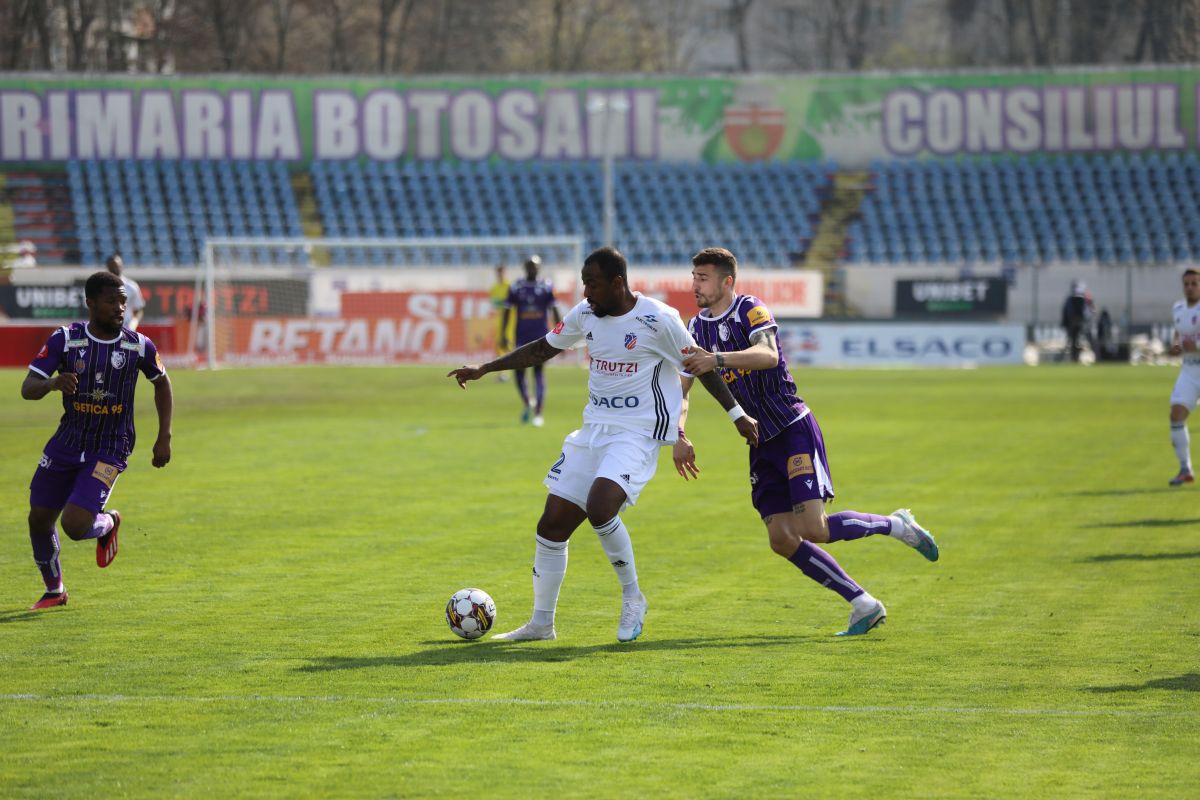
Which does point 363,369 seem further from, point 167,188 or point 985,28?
point 985,28

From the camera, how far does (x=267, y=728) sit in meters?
6.93

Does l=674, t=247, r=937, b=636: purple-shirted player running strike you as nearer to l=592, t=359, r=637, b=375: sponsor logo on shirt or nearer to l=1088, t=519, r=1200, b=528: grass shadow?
l=592, t=359, r=637, b=375: sponsor logo on shirt

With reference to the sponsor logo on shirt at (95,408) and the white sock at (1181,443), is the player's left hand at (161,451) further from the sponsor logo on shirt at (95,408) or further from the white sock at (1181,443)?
the white sock at (1181,443)

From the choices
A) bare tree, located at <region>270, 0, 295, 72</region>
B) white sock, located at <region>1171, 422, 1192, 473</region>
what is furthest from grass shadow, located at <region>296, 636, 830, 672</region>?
bare tree, located at <region>270, 0, 295, 72</region>

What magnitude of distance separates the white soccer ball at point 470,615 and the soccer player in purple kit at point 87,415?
2219 millimetres

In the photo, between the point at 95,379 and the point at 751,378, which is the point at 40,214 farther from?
the point at 751,378

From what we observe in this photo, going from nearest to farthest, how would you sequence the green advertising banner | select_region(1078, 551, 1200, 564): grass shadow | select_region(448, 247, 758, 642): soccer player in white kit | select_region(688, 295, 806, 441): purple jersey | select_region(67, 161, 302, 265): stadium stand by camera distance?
select_region(448, 247, 758, 642): soccer player in white kit
select_region(688, 295, 806, 441): purple jersey
select_region(1078, 551, 1200, 564): grass shadow
select_region(67, 161, 302, 265): stadium stand
the green advertising banner

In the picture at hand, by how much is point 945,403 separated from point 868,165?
90.0 feet

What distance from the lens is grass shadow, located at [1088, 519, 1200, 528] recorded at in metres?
13.8

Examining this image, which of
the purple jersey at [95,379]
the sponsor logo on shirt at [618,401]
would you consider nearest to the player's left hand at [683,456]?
the sponsor logo on shirt at [618,401]

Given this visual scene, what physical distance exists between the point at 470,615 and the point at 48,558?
2788mm

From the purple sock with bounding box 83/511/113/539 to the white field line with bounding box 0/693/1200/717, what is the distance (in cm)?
263

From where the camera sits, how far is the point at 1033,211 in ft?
173

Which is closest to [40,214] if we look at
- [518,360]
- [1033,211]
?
[1033,211]
